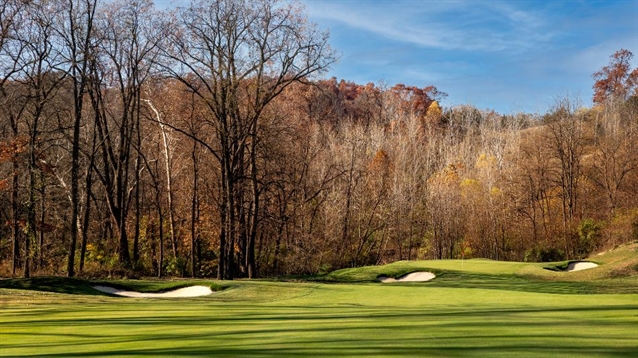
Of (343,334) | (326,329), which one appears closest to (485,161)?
(326,329)

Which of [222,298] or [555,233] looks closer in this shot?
[222,298]

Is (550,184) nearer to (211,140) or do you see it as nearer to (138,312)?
(211,140)

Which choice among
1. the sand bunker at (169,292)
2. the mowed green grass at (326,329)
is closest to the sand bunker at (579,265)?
the mowed green grass at (326,329)

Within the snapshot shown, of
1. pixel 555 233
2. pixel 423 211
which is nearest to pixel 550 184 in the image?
pixel 555 233

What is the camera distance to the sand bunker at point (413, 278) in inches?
899

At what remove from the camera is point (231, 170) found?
84.1 ft

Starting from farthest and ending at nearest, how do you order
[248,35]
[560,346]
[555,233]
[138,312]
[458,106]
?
[458,106] → [555,233] → [248,35] → [138,312] → [560,346]

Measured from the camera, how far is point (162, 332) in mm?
7805

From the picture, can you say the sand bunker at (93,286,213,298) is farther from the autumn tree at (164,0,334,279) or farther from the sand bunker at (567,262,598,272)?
the sand bunker at (567,262,598,272)

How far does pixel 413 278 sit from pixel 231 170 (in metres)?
9.26

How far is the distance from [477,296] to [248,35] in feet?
54.9

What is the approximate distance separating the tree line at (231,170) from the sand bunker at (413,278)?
21.6 feet

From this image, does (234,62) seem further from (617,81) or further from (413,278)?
(617,81)

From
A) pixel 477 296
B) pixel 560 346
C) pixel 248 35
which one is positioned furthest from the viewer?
pixel 248 35
